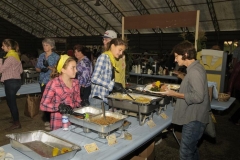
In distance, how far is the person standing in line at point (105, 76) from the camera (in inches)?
79.7

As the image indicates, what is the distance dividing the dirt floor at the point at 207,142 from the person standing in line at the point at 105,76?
1223 mm

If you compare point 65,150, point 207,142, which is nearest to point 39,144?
point 65,150

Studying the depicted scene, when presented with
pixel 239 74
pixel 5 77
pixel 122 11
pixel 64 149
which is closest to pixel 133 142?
pixel 64 149

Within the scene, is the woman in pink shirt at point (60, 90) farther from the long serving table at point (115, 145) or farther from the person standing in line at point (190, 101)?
the person standing in line at point (190, 101)

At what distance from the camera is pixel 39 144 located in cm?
142

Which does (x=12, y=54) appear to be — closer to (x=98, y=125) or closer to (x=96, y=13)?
(x=98, y=125)

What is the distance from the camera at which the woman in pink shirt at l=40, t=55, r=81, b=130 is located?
5.75 feet

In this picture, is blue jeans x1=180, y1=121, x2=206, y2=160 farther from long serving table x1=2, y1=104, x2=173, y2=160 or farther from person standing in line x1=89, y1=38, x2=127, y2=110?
person standing in line x1=89, y1=38, x2=127, y2=110

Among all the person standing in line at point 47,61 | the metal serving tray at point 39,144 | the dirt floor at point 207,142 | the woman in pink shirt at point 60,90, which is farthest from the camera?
the person standing in line at point 47,61

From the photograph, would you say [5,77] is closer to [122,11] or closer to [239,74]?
[239,74]

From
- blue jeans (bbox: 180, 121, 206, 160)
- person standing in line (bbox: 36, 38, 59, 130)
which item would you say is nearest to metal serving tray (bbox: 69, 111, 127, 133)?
blue jeans (bbox: 180, 121, 206, 160)

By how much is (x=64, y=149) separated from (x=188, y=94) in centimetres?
97

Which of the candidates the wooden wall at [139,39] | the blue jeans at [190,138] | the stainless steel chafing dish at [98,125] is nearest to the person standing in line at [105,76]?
the stainless steel chafing dish at [98,125]

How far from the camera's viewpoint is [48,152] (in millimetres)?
1325
